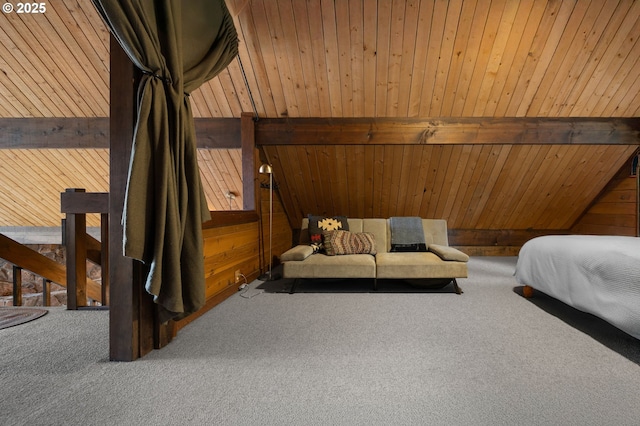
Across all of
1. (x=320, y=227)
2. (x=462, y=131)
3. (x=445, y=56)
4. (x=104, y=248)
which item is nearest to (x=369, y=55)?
(x=445, y=56)

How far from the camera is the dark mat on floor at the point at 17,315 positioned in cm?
226

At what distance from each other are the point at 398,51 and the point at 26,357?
3.69 m

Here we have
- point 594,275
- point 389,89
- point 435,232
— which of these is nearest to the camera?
point 594,275

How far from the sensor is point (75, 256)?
2.54 meters

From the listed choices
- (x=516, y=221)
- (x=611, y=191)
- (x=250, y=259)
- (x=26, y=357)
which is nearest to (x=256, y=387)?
(x=26, y=357)

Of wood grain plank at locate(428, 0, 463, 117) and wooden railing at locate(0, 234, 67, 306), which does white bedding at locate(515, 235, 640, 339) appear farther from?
wooden railing at locate(0, 234, 67, 306)

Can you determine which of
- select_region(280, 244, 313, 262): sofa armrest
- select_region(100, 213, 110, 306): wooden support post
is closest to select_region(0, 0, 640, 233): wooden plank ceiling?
select_region(280, 244, 313, 262): sofa armrest

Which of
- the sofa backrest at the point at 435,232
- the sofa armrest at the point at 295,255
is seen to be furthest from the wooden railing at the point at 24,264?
the sofa backrest at the point at 435,232

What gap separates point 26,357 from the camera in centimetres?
178

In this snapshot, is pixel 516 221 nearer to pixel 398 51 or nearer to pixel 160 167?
pixel 398 51

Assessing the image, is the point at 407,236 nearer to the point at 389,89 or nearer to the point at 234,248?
the point at 389,89

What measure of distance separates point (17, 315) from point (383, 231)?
3321mm

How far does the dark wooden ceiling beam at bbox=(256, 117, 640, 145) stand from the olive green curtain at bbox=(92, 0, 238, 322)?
208 centimetres

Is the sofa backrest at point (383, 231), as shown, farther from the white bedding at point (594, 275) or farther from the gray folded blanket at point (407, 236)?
the white bedding at point (594, 275)
